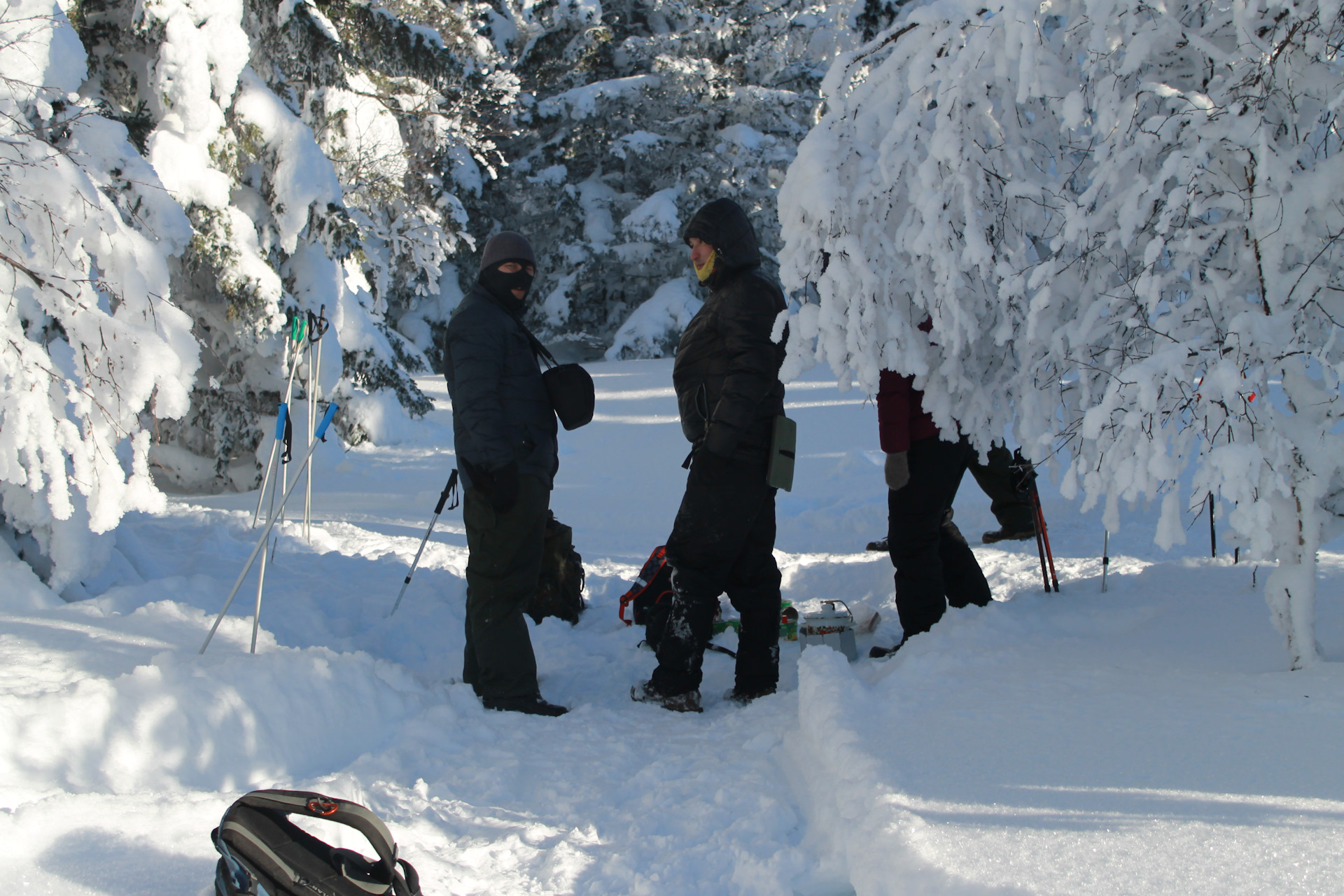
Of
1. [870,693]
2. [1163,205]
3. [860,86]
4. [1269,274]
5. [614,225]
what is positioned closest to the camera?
[1269,274]

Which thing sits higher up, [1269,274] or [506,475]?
[1269,274]

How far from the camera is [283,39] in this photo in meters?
9.82

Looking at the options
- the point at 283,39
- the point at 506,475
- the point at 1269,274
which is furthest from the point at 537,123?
the point at 1269,274

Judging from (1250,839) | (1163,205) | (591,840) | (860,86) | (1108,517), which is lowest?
(591,840)

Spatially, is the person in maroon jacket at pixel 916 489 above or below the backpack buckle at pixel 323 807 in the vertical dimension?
above

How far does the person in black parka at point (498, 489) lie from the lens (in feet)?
12.3

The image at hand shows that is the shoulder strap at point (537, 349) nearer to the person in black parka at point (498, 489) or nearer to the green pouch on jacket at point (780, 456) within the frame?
the person in black parka at point (498, 489)

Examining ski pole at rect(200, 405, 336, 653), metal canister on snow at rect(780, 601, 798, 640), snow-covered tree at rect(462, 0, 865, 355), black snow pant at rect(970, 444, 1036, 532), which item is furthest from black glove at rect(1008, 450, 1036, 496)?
snow-covered tree at rect(462, 0, 865, 355)

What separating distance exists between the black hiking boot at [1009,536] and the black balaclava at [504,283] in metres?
3.79

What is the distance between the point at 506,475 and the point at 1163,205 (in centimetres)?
261

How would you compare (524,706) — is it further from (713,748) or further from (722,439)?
(722,439)

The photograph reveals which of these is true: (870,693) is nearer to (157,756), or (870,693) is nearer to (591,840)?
(591,840)

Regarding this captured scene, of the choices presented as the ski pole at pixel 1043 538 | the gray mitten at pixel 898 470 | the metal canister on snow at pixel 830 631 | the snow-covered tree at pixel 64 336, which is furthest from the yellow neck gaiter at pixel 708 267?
the snow-covered tree at pixel 64 336

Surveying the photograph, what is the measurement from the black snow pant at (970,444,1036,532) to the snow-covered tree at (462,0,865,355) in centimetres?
1439
